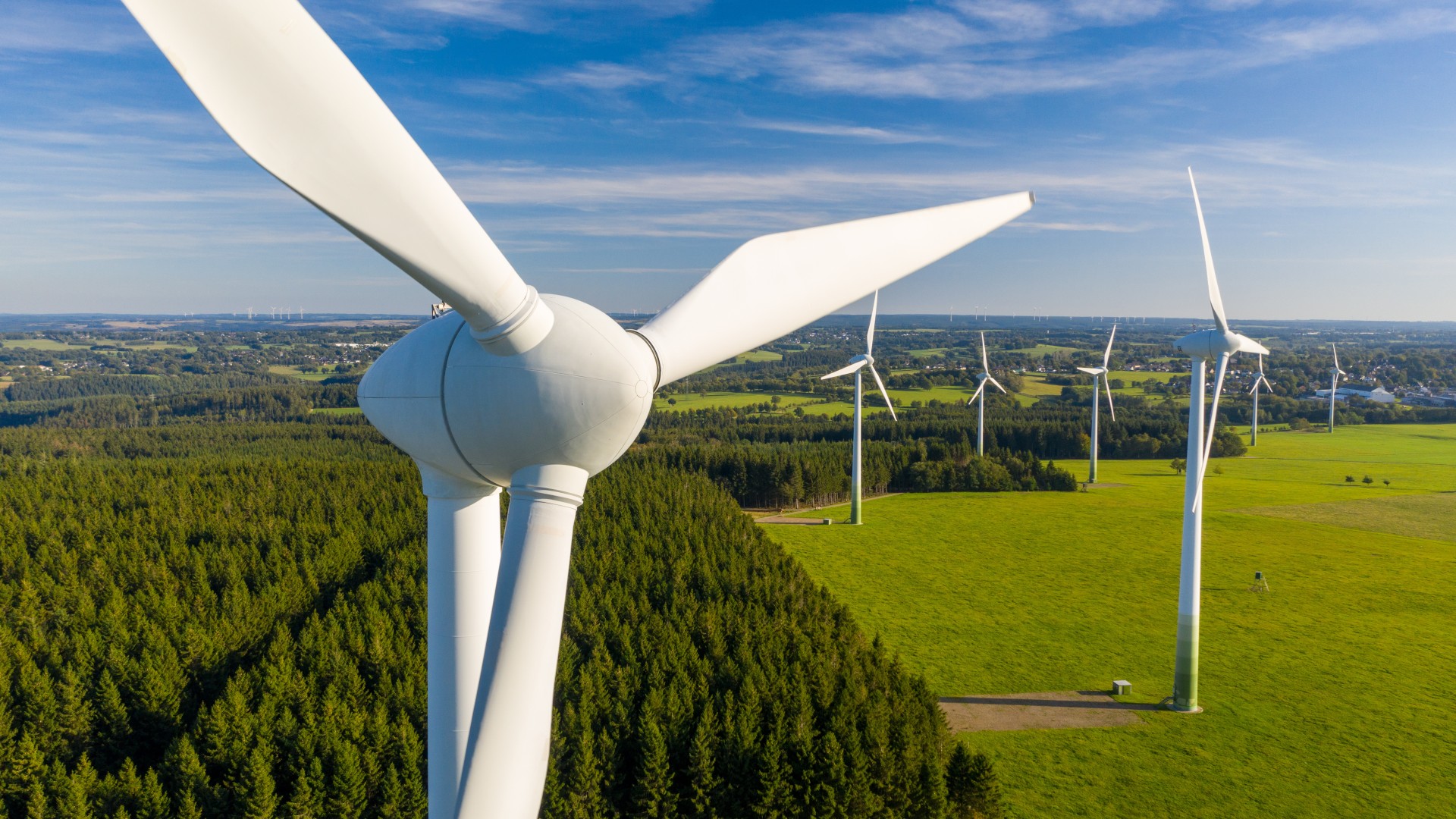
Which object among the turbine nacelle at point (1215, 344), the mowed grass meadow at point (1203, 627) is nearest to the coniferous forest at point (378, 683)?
the mowed grass meadow at point (1203, 627)

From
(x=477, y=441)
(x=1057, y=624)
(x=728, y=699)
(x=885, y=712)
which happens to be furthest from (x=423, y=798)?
(x=1057, y=624)

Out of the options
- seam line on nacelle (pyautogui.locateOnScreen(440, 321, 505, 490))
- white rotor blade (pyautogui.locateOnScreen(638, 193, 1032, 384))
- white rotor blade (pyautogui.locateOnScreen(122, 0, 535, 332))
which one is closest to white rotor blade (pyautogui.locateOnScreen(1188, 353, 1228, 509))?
white rotor blade (pyautogui.locateOnScreen(638, 193, 1032, 384))

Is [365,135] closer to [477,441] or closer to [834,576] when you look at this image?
[477,441]

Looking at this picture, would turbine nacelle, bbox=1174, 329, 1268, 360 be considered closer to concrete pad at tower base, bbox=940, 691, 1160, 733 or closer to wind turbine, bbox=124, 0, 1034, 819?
concrete pad at tower base, bbox=940, 691, 1160, 733

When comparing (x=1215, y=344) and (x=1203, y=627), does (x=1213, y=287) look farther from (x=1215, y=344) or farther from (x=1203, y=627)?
(x=1203, y=627)

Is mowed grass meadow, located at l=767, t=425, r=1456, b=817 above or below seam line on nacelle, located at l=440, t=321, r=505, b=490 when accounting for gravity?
below

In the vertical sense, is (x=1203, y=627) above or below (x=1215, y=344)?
below

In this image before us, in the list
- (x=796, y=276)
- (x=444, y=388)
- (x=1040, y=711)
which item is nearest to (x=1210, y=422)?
(x=1040, y=711)
